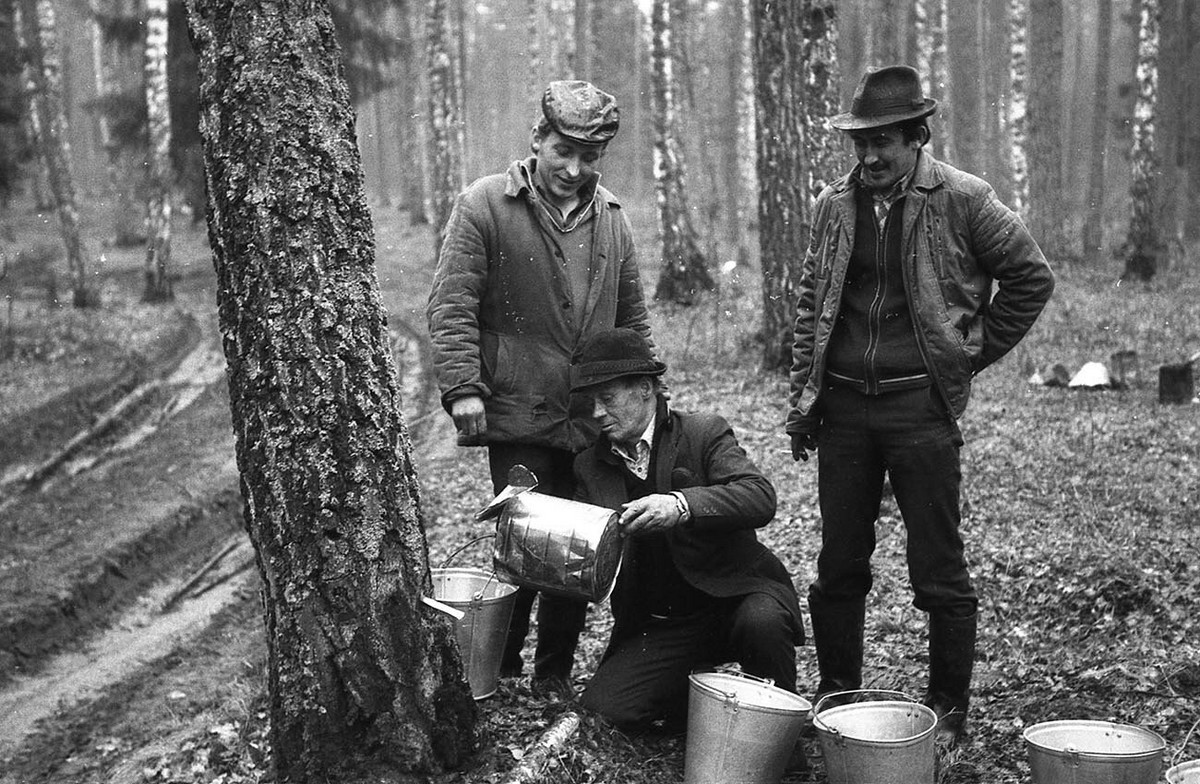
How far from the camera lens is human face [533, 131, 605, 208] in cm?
444

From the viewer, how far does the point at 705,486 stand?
4340 millimetres

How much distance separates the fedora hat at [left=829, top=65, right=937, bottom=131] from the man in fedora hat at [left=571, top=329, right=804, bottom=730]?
46.3 inches

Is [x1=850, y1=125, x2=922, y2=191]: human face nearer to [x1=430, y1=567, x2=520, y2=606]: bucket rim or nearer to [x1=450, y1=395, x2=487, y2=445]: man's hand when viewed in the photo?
[x1=450, y1=395, x2=487, y2=445]: man's hand

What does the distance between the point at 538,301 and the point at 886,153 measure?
4.71 feet

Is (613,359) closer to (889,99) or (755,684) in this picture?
(755,684)

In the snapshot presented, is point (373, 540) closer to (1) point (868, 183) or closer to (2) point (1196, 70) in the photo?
(1) point (868, 183)

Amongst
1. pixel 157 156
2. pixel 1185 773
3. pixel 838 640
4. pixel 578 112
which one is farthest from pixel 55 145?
pixel 1185 773

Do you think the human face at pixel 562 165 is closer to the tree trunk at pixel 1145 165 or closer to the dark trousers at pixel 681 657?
the dark trousers at pixel 681 657

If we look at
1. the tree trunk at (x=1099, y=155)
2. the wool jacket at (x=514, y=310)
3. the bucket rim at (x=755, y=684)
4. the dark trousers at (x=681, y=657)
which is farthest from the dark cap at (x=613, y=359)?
the tree trunk at (x=1099, y=155)

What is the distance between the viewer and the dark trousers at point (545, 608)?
179 inches

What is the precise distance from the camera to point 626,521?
4.03m

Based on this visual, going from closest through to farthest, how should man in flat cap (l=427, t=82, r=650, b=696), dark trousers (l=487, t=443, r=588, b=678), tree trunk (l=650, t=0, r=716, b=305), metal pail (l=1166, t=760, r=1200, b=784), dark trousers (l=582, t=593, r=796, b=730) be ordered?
metal pail (l=1166, t=760, r=1200, b=784) < dark trousers (l=582, t=593, r=796, b=730) < man in flat cap (l=427, t=82, r=650, b=696) < dark trousers (l=487, t=443, r=588, b=678) < tree trunk (l=650, t=0, r=716, b=305)

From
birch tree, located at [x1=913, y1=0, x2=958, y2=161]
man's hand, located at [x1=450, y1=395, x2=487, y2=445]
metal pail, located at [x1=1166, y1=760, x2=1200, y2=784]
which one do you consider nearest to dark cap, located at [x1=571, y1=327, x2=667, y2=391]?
man's hand, located at [x1=450, y1=395, x2=487, y2=445]

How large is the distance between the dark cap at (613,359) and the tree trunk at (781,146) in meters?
5.24
